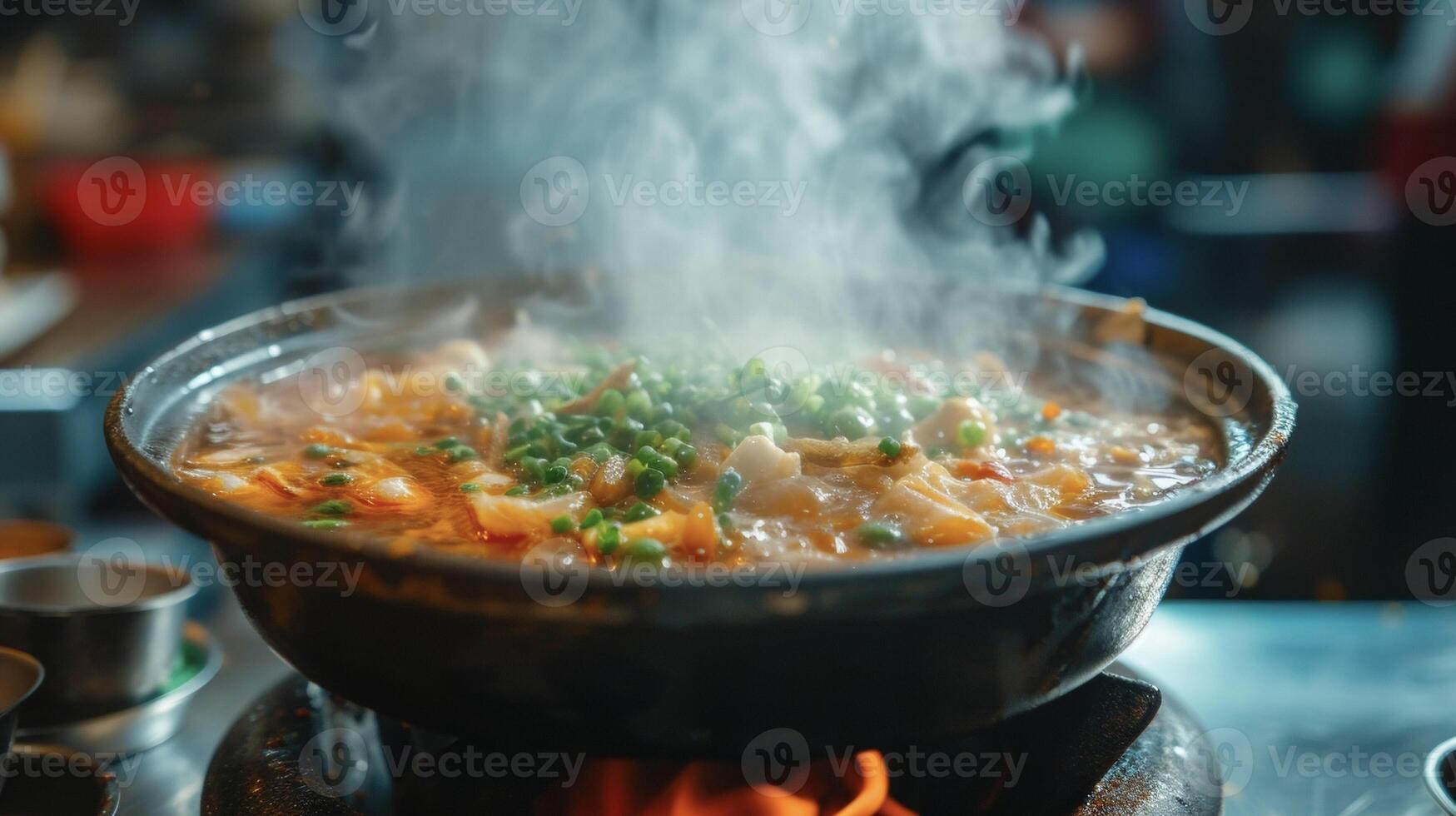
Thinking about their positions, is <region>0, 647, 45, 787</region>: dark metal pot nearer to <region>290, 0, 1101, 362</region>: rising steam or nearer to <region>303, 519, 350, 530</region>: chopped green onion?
<region>303, 519, 350, 530</region>: chopped green onion

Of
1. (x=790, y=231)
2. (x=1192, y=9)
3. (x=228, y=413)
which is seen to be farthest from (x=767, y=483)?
(x=1192, y=9)

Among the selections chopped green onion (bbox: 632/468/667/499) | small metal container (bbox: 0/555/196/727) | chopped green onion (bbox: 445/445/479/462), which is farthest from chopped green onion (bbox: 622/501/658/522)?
small metal container (bbox: 0/555/196/727)

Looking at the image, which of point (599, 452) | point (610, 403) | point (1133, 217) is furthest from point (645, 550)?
point (1133, 217)

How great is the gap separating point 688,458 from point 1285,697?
1.82 metres

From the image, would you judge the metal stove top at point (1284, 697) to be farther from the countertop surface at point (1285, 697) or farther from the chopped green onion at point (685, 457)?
the chopped green onion at point (685, 457)

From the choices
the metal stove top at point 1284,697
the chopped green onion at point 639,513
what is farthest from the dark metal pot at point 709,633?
the metal stove top at point 1284,697

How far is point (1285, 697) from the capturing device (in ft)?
9.66

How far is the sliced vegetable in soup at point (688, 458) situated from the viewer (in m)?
2.12

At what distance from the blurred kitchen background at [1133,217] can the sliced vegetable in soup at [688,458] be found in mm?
3293

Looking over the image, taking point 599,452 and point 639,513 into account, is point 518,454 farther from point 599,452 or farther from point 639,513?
point 639,513

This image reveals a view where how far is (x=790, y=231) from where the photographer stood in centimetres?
457

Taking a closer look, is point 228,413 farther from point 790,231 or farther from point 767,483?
point 790,231

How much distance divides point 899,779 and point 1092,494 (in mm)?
763

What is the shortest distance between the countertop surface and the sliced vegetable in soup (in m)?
0.74
